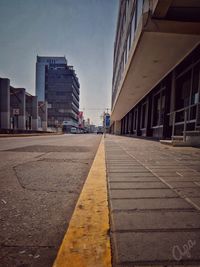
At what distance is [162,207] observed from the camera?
166 centimetres

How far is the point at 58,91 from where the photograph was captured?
368ft

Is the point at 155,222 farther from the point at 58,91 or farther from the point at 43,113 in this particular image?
the point at 58,91

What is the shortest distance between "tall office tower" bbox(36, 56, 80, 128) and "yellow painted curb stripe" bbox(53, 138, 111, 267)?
102 m

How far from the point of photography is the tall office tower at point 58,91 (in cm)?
10756

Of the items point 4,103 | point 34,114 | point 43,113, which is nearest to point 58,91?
point 43,113

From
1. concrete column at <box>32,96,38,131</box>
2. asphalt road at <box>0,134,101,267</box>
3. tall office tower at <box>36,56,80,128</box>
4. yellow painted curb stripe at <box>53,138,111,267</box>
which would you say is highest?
tall office tower at <box>36,56,80,128</box>

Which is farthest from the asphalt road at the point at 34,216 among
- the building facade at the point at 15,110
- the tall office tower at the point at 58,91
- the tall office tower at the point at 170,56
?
the tall office tower at the point at 58,91

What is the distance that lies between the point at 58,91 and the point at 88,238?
116 meters

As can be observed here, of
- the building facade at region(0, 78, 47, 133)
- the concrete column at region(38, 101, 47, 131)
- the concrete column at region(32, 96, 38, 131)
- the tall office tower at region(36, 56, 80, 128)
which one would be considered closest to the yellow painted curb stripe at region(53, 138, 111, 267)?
the building facade at region(0, 78, 47, 133)

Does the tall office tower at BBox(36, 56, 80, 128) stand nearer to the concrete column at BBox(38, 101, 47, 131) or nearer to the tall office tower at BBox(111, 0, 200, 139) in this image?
the concrete column at BBox(38, 101, 47, 131)

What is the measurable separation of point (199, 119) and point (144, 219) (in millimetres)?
8015

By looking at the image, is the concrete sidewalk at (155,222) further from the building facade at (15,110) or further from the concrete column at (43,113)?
the concrete column at (43,113)

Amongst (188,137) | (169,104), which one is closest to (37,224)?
(188,137)

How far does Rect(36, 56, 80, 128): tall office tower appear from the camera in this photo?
353ft
